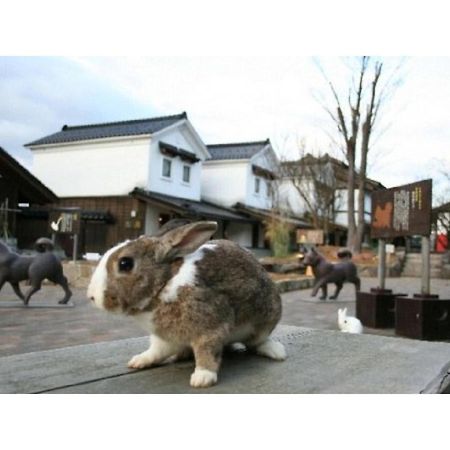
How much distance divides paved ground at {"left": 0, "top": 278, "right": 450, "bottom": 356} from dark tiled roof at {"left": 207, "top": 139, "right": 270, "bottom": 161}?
740 mm

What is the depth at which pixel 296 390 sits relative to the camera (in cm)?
91

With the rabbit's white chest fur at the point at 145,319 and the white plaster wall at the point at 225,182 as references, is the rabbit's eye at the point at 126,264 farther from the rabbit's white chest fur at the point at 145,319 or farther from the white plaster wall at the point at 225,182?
the white plaster wall at the point at 225,182

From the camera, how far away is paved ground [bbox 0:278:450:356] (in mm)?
2273

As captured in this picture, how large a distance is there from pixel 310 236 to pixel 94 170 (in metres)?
2.57

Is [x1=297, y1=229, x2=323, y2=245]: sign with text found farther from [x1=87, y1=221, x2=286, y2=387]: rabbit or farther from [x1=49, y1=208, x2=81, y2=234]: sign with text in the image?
[x1=87, y1=221, x2=286, y2=387]: rabbit

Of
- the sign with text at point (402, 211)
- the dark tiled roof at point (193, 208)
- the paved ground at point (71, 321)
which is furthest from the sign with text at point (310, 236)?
the dark tiled roof at point (193, 208)

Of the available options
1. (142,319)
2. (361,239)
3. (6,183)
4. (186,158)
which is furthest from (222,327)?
(361,239)

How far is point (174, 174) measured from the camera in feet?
6.64

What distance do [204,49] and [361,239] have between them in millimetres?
2446

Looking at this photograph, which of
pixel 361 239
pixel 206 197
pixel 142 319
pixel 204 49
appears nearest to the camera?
pixel 142 319

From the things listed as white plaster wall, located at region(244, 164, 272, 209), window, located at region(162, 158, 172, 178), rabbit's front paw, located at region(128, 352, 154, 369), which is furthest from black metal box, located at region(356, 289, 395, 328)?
rabbit's front paw, located at region(128, 352, 154, 369)

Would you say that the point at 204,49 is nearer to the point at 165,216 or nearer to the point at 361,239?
the point at 165,216

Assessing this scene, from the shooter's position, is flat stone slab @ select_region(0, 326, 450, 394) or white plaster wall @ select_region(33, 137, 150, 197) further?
white plaster wall @ select_region(33, 137, 150, 197)

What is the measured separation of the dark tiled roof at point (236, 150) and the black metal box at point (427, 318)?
1.38 meters
